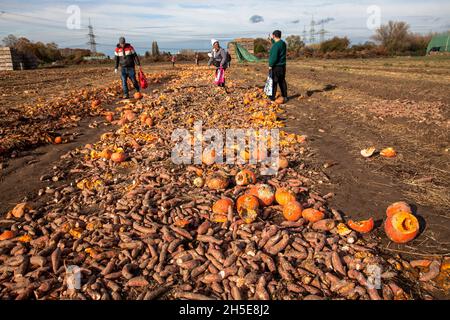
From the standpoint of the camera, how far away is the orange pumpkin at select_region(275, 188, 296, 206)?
4.90 m

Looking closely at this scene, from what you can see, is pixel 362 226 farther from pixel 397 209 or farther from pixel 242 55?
pixel 242 55

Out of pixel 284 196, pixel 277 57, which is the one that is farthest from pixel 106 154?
pixel 277 57

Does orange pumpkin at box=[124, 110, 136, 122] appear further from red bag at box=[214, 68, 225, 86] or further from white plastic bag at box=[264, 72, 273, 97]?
red bag at box=[214, 68, 225, 86]

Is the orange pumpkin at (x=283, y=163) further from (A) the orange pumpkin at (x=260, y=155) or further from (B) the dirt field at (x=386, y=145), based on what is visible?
(B) the dirt field at (x=386, y=145)

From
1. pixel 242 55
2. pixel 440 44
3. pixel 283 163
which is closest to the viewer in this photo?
pixel 283 163

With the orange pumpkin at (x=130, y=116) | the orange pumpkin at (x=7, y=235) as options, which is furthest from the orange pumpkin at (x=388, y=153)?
the orange pumpkin at (x=130, y=116)

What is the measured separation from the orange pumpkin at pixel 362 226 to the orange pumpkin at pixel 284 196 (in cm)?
94

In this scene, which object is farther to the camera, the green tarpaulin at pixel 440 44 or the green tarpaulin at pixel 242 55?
the green tarpaulin at pixel 440 44

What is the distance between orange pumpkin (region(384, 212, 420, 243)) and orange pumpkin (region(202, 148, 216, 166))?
3.67 meters

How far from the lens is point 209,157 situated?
21.7 feet

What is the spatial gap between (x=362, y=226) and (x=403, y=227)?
0.52 m

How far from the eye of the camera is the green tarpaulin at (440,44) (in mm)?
59850

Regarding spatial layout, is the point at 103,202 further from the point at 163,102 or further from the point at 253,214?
the point at 163,102
